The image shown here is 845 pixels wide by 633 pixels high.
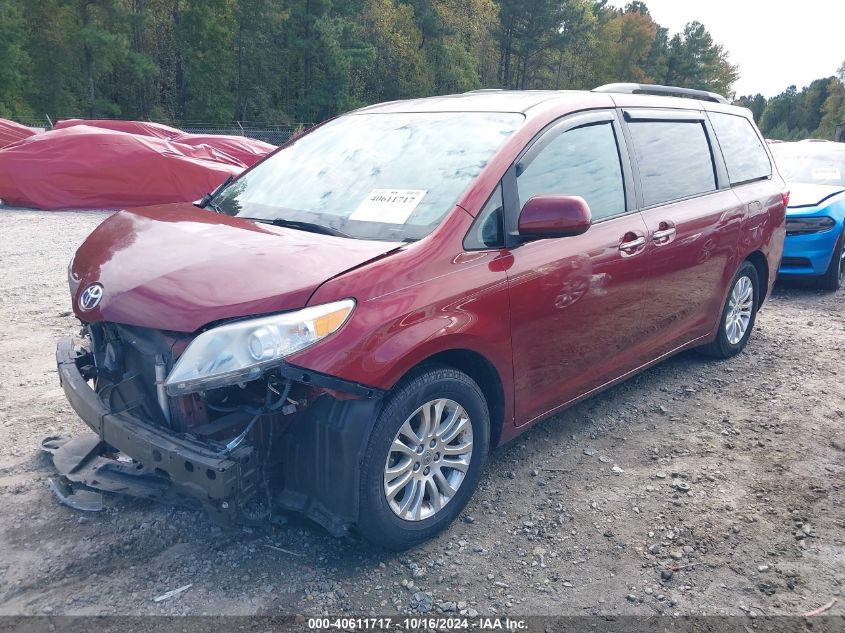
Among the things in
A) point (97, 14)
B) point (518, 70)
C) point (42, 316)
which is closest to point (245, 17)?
point (97, 14)

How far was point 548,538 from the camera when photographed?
3.18 m

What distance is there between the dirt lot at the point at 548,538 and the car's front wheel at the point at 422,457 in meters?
0.15

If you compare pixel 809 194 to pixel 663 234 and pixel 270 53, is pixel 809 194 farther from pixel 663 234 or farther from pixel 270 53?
pixel 270 53

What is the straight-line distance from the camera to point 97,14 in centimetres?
4412

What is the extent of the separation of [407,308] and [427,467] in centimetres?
71

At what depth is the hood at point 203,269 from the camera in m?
2.61

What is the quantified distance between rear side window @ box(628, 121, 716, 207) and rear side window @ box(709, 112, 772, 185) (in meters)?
Answer: 0.29

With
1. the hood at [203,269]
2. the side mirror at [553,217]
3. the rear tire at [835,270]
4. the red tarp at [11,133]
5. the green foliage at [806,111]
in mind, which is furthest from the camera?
the green foliage at [806,111]

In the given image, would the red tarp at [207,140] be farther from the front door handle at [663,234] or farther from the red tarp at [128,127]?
the front door handle at [663,234]

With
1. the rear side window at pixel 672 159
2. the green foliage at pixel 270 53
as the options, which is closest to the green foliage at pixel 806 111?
the green foliage at pixel 270 53

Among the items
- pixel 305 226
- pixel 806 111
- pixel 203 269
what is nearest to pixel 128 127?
pixel 305 226

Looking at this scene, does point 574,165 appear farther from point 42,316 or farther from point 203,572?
point 42,316

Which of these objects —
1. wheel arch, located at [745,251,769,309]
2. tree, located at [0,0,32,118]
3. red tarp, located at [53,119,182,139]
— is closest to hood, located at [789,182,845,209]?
wheel arch, located at [745,251,769,309]

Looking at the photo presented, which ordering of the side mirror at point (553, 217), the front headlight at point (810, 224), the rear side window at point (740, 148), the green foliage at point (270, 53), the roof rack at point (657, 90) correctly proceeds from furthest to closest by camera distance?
the green foliage at point (270, 53) < the front headlight at point (810, 224) < the rear side window at point (740, 148) < the roof rack at point (657, 90) < the side mirror at point (553, 217)
